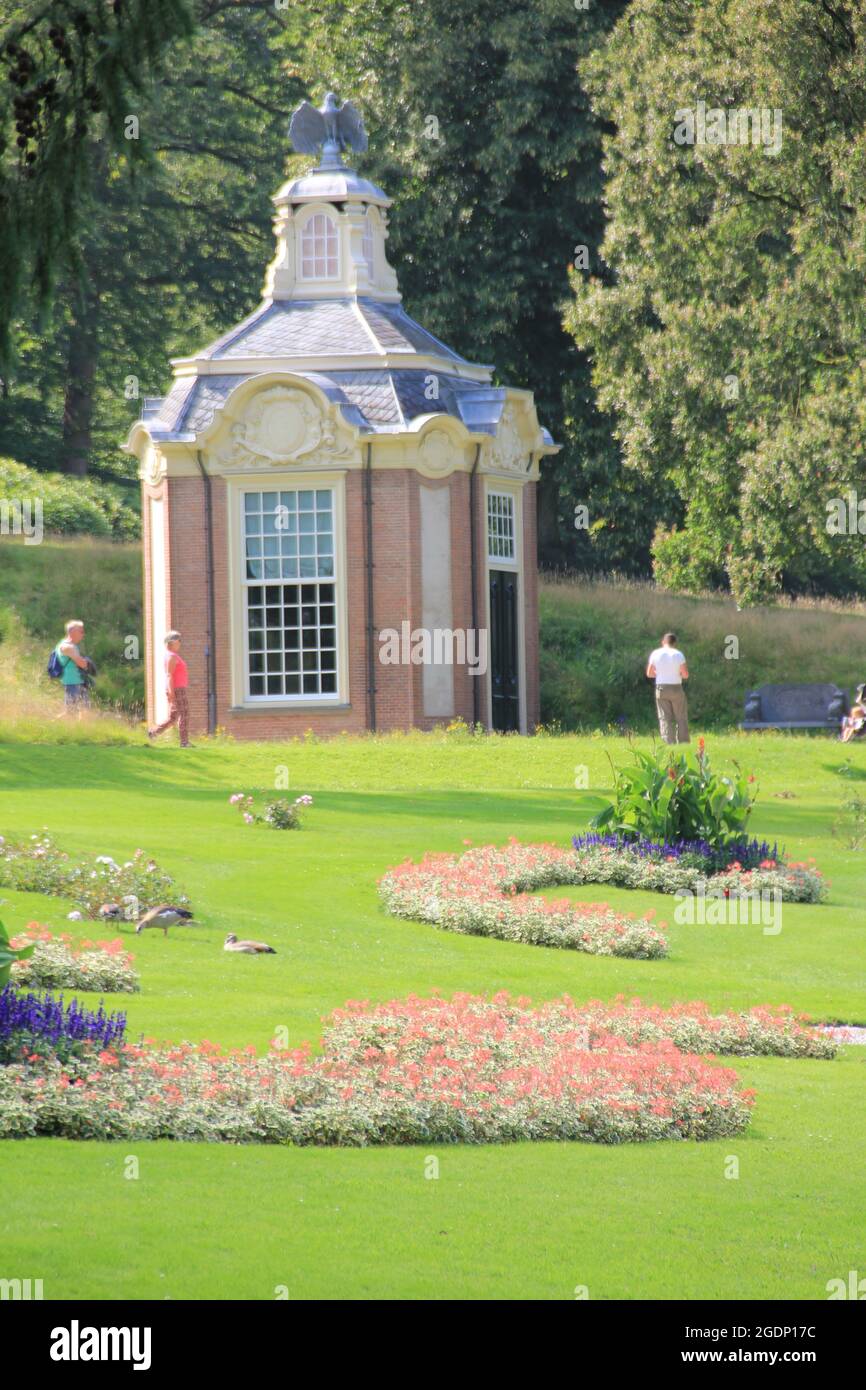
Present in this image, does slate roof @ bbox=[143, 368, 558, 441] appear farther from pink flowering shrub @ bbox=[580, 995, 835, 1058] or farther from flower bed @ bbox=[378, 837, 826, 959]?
pink flowering shrub @ bbox=[580, 995, 835, 1058]

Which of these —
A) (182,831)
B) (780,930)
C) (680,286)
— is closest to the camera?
(780,930)

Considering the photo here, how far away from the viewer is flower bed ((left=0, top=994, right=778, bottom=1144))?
898cm

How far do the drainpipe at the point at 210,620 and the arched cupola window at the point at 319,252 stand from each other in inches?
180

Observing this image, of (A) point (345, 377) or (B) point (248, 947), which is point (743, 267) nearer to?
(A) point (345, 377)

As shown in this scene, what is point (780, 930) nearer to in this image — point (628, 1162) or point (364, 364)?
point (628, 1162)

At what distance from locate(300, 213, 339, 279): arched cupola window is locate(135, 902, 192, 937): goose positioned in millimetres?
21570

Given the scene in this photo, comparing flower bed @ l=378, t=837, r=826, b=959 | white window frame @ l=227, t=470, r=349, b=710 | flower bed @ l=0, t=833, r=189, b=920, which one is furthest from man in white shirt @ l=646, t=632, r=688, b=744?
flower bed @ l=0, t=833, r=189, b=920

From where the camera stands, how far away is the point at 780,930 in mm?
15617

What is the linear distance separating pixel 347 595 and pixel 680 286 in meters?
7.81

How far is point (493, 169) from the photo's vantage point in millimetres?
41031

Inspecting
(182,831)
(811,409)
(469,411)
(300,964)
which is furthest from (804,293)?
(300,964)

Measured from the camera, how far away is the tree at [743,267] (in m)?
31.1
